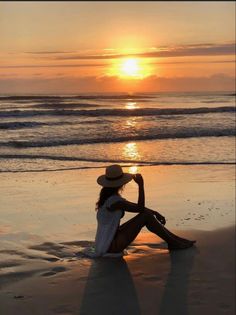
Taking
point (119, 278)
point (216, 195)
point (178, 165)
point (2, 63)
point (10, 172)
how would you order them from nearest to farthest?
point (119, 278) < point (2, 63) < point (216, 195) < point (10, 172) < point (178, 165)

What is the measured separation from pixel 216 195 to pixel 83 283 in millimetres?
3780

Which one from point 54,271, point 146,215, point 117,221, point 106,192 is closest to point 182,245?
point 146,215

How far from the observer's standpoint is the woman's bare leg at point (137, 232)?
17.4 ft

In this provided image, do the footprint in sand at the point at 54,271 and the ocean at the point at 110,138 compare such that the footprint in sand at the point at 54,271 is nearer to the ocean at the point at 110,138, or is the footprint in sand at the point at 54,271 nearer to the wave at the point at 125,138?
the ocean at the point at 110,138

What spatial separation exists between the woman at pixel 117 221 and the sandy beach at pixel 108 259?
12 centimetres

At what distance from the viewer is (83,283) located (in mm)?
4520

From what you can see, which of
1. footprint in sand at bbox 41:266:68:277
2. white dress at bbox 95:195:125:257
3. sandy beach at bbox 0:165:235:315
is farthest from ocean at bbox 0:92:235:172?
footprint in sand at bbox 41:266:68:277

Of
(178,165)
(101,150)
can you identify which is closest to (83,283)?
(178,165)

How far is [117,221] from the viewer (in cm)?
538

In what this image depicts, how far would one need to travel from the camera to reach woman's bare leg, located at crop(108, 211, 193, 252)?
17.4ft

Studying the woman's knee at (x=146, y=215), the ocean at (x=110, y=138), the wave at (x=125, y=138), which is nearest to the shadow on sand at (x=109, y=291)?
the woman's knee at (x=146, y=215)

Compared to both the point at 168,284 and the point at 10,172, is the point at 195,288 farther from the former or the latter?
the point at 10,172

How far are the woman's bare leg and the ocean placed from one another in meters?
3.40

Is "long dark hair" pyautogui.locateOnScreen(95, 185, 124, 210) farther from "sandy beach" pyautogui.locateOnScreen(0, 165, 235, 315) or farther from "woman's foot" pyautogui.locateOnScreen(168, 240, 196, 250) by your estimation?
"woman's foot" pyautogui.locateOnScreen(168, 240, 196, 250)
